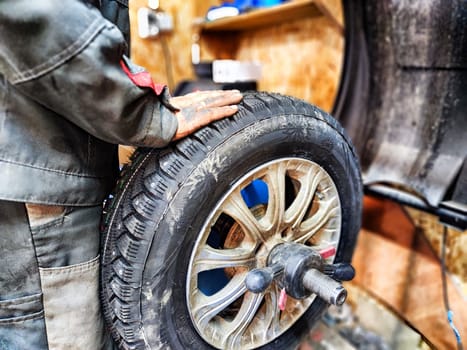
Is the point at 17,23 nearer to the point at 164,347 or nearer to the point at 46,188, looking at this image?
the point at 46,188

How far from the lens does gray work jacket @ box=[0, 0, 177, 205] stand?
0.42 metres

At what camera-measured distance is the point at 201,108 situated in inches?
22.7

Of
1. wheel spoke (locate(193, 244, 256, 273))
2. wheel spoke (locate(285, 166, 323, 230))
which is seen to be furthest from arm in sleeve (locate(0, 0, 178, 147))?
wheel spoke (locate(285, 166, 323, 230))

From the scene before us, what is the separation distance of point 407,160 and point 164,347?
0.99 metres

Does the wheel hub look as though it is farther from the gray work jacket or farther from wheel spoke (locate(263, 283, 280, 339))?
the gray work jacket

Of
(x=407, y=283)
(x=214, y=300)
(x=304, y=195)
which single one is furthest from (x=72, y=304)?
(x=407, y=283)

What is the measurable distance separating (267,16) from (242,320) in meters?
1.64

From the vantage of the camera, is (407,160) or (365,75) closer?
(407,160)

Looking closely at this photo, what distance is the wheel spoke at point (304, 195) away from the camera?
2.25 ft

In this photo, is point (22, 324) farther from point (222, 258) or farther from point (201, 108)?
point (201, 108)

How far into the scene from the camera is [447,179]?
3.43ft

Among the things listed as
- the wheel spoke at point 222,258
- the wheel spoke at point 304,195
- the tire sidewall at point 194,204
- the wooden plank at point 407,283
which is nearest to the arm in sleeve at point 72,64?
the tire sidewall at point 194,204

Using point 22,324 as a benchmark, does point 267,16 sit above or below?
above

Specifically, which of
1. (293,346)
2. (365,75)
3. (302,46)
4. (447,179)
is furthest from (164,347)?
(302,46)
